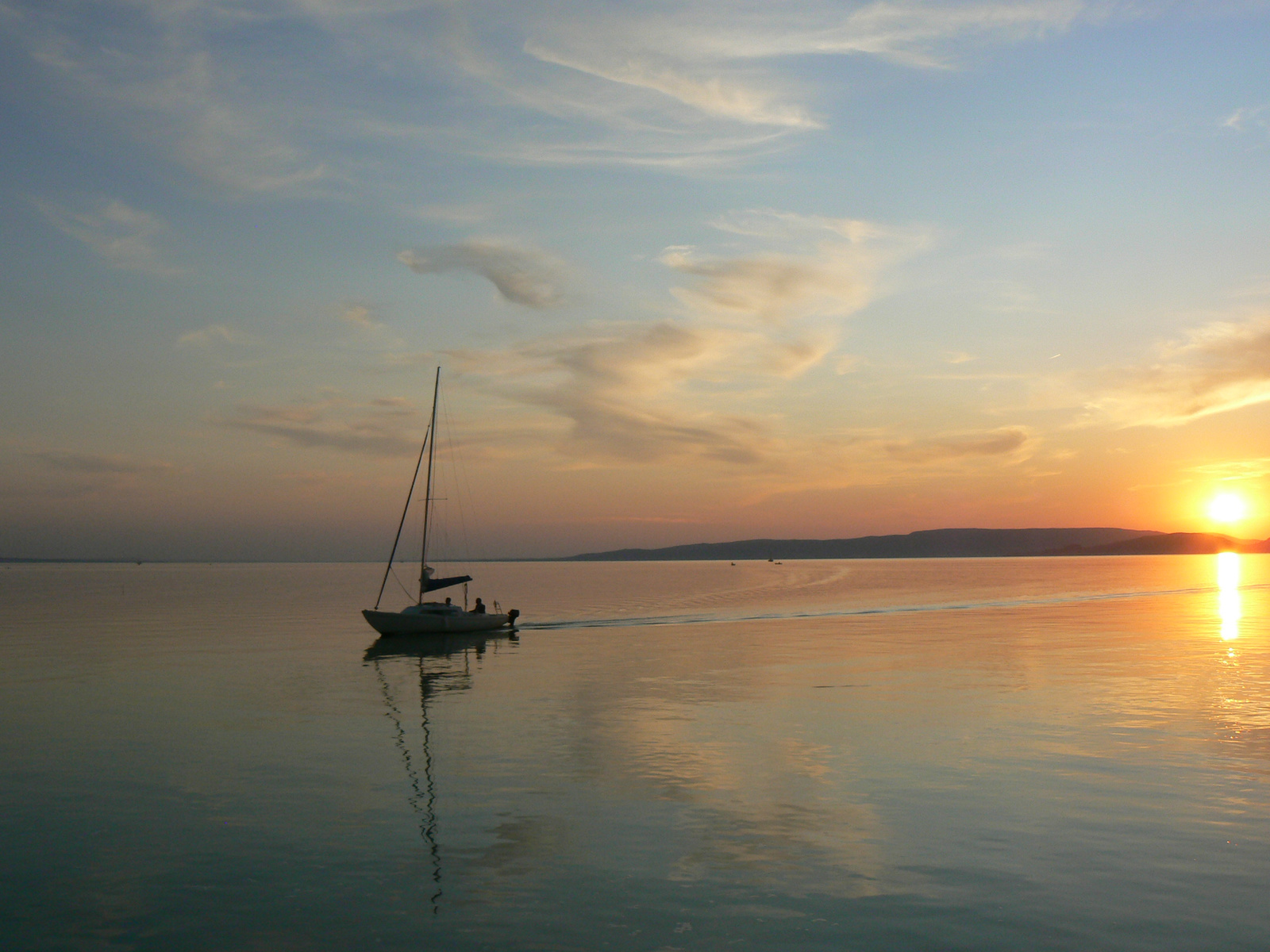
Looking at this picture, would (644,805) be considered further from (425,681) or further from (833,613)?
(833,613)

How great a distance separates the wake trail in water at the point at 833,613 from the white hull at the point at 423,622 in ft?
37.6

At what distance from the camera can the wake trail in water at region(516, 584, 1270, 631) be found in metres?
92.2

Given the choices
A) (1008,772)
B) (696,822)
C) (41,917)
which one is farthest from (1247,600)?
(41,917)

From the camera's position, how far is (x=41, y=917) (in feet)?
55.2

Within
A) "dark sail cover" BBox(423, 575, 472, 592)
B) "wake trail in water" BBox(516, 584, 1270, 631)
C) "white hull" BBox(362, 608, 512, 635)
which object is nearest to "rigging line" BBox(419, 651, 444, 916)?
"white hull" BBox(362, 608, 512, 635)

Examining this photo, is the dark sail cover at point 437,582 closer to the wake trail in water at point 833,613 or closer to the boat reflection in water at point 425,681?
the boat reflection in water at point 425,681

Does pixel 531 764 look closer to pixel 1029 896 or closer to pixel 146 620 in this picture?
pixel 1029 896

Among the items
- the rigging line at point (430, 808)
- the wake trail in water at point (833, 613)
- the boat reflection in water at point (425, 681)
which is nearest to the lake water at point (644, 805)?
the rigging line at point (430, 808)

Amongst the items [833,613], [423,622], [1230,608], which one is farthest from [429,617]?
[1230,608]

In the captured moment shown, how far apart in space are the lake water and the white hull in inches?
688

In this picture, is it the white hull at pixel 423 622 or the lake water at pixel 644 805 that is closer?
the lake water at pixel 644 805

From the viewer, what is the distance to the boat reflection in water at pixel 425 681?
22453 millimetres

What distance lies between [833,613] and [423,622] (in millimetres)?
46477

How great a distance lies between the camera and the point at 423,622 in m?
75.4
